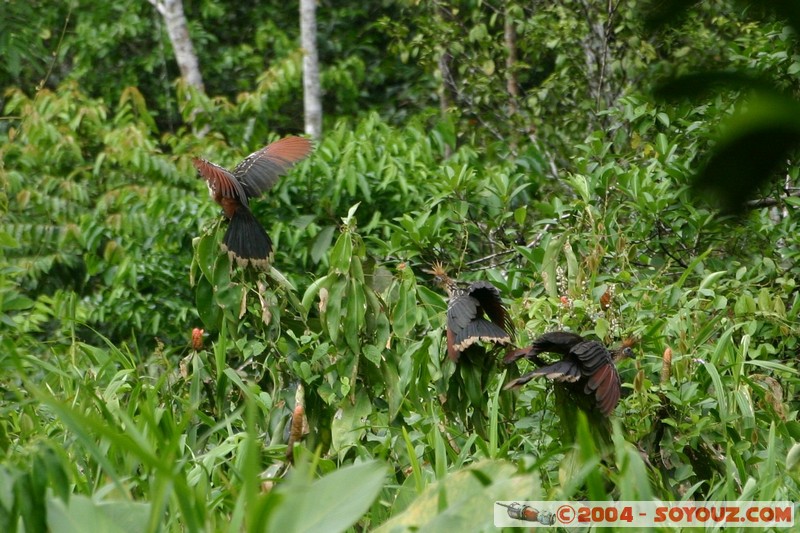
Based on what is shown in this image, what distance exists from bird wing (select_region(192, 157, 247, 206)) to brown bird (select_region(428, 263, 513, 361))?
0.64 metres

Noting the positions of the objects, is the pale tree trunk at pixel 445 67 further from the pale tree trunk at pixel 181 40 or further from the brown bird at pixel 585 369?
the brown bird at pixel 585 369

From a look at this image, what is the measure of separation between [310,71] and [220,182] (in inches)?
168

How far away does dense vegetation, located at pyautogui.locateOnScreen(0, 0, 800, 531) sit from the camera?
1.48 m

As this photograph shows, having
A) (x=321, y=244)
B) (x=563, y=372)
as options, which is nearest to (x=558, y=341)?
(x=563, y=372)

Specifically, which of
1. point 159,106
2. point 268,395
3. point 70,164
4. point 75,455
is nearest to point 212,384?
point 268,395

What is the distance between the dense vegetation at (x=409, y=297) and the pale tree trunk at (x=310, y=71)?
191 mm

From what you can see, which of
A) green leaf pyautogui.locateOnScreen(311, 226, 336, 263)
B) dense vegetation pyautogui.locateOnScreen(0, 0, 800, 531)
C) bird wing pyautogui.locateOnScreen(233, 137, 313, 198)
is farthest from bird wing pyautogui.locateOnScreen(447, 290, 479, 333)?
green leaf pyautogui.locateOnScreen(311, 226, 336, 263)

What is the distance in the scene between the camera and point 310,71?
6.55 m

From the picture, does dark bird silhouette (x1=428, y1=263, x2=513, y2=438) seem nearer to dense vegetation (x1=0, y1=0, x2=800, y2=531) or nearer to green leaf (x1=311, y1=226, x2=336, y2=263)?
dense vegetation (x1=0, y1=0, x2=800, y2=531)

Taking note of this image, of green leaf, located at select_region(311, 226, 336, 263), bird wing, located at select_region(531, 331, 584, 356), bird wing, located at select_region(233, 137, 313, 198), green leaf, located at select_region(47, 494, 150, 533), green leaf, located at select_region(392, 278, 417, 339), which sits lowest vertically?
green leaf, located at select_region(311, 226, 336, 263)

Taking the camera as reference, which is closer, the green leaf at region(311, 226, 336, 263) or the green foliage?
the green foliage

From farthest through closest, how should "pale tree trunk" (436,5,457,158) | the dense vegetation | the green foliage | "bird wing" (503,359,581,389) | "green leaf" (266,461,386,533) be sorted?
"pale tree trunk" (436,5,457,158), "bird wing" (503,359,581,389), the dense vegetation, "green leaf" (266,461,386,533), the green foliage

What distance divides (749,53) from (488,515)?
218 cm

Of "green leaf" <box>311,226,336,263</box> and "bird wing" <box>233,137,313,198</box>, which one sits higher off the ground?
"bird wing" <box>233,137,313,198</box>
